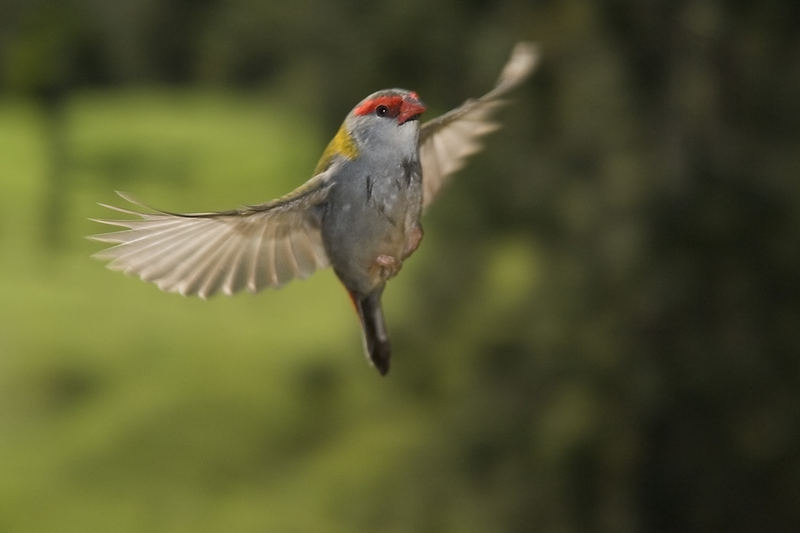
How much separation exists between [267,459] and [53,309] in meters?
0.58

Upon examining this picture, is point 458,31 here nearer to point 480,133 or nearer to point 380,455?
point 480,133

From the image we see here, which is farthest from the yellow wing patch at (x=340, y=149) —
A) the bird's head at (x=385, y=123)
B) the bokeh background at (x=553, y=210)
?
the bokeh background at (x=553, y=210)

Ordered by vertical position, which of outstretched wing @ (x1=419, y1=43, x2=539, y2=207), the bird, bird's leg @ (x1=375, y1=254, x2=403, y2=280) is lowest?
bird's leg @ (x1=375, y1=254, x2=403, y2=280)

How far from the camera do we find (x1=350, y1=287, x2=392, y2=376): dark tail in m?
0.34

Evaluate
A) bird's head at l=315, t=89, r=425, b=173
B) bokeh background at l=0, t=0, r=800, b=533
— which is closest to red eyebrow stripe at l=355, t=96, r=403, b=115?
bird's head at l=315, t=89, r=425, b=173

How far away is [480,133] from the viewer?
469 mm

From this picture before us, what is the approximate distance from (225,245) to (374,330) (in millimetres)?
60

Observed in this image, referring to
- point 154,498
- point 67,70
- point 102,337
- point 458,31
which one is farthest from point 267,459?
point 458,31

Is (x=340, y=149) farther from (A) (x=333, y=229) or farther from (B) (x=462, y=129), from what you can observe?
(B) (x=462, y=129)

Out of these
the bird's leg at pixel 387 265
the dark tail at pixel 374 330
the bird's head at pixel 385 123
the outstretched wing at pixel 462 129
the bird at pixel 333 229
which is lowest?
the dark tail at pixel 374 330

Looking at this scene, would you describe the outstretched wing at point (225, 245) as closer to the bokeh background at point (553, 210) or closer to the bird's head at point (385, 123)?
the bird's head at point (385, 123)

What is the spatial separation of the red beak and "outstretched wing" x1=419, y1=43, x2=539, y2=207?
63mm

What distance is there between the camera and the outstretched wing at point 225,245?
0.28 meters

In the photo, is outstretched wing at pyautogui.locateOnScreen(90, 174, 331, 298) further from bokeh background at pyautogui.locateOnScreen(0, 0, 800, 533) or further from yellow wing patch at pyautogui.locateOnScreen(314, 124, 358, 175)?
bokeh background at pyautogui.locateOnScreen(0, 0, 800, 533)
